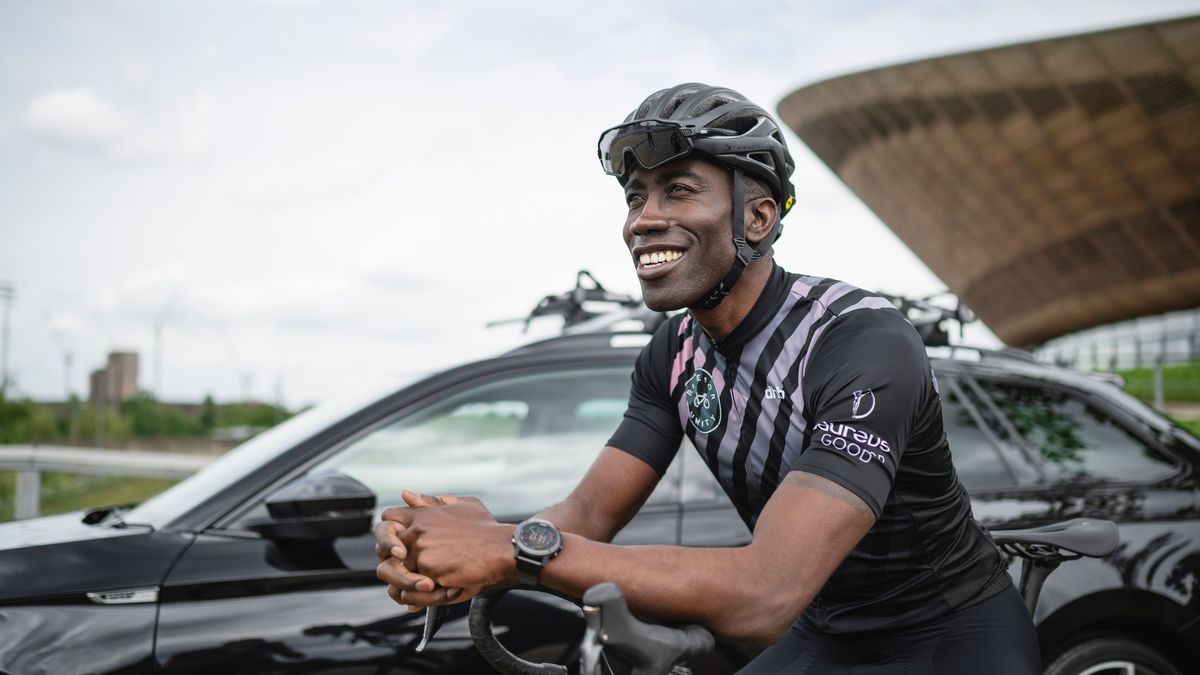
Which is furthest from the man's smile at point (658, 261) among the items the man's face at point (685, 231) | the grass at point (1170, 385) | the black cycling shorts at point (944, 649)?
the grass at point (1170, 385)

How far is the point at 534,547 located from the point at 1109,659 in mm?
2653

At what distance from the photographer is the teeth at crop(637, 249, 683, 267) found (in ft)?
7.32

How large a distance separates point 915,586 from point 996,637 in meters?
0.21

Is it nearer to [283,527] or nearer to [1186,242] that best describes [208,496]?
[283,527]

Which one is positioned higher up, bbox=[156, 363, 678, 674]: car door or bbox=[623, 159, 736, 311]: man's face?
bbox=[623, 159, 736, 311]: man's face

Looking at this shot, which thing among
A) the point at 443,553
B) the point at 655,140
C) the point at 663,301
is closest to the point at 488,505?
the point at 663,301

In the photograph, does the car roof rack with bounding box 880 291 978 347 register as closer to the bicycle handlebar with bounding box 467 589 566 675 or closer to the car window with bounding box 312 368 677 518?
the car window with bounding box 312 368 677 518

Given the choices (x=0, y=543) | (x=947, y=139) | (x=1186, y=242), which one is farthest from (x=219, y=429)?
(x=0, y=543)

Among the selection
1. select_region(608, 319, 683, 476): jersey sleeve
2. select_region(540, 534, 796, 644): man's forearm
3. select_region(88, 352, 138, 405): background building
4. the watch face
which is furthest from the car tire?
select_region(88, 352, 138, 405): background building

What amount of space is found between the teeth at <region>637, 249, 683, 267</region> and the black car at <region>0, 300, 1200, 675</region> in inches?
51.4

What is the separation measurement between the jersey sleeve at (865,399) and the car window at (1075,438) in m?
1.90

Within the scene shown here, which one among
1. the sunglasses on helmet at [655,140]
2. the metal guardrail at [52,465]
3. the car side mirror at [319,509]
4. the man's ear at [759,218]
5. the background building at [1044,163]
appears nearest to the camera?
the sunglasses on helmet at [655,140]

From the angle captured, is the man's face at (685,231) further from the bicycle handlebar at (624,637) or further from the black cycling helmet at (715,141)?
the bicycle handlebar at (624,637)

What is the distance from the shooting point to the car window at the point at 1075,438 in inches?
145
